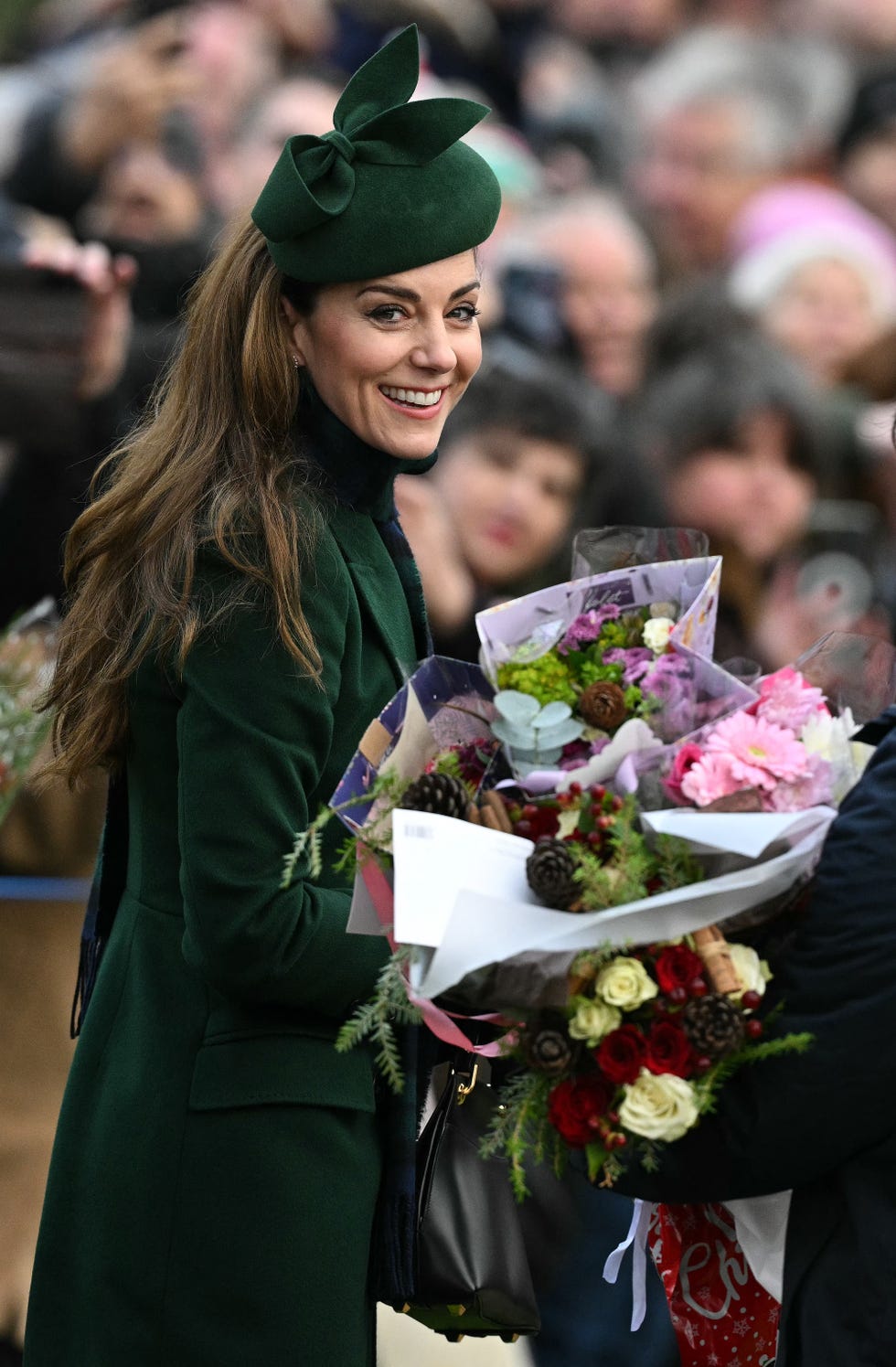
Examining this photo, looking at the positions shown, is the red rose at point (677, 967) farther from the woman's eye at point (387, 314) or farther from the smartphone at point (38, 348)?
the smartphone at point (38, 348)

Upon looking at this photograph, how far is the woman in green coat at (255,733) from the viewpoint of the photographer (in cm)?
178

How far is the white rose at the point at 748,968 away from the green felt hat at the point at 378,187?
87 cm

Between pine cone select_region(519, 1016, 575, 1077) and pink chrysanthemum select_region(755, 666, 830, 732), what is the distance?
1.13 feet

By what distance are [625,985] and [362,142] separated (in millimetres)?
1015

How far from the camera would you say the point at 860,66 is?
427cm

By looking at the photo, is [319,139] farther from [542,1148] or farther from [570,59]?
[570,59]

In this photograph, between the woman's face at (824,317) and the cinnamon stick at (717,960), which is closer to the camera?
the cinnamon stick at (717,960)

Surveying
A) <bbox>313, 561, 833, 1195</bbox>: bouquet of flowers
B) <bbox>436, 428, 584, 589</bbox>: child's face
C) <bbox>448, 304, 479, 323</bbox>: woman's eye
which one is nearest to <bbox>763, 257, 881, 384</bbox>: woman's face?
<bbox>436, 428, 584, 589</bbox>: child's face

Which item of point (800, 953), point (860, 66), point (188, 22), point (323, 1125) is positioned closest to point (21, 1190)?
point (323, 1125)

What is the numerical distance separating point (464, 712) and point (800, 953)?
16.2 inches

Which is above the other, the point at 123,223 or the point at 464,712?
the point at 123,223

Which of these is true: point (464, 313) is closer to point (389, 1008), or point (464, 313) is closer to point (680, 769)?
point (680, 769)

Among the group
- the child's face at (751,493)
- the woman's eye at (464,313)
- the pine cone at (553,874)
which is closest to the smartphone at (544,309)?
the child's face at (751,493)

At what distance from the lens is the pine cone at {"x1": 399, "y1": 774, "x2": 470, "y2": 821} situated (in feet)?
5.05
